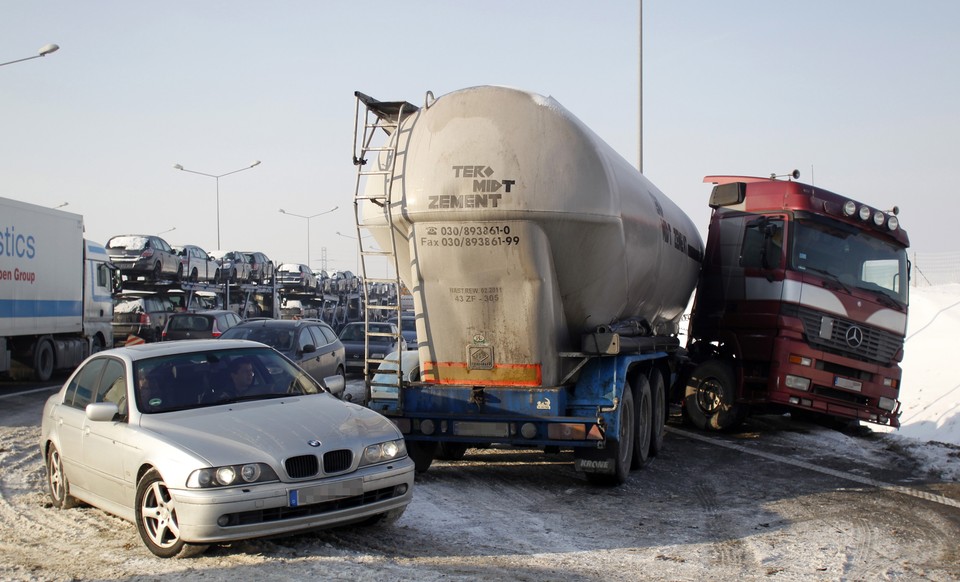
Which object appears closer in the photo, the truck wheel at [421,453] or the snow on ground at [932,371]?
the truck wheel at [421,453]

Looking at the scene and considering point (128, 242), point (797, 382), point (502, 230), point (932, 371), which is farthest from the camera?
point (128, 242)

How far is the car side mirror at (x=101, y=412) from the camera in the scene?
699 cm

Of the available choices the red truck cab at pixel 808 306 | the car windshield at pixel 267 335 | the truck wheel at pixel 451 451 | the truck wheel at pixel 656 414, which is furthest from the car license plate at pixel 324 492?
the car windshield at pixel 267 335

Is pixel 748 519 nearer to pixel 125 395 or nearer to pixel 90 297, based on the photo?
pixel 125 395

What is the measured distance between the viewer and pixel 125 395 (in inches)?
287

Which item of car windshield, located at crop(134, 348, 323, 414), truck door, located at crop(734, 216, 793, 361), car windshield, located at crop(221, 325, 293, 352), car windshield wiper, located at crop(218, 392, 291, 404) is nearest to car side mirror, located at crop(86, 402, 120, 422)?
car windshield, located at crop(134, 348, 323, 414)

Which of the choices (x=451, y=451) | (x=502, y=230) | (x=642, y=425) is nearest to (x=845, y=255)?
(x=642, y=425)

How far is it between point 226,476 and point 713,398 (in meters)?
10.1

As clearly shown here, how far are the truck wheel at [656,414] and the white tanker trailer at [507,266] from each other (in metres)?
1.95

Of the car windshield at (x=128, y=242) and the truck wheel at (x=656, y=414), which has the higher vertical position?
the car windshield at (x=128, y=242)

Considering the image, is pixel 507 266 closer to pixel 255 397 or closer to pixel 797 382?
pixel 255 397

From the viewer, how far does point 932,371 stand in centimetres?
2317

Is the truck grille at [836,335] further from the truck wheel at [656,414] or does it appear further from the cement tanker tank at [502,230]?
the cement tanker tank at [502,230]

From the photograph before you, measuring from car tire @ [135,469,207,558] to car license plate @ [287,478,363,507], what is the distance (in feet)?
2.15
